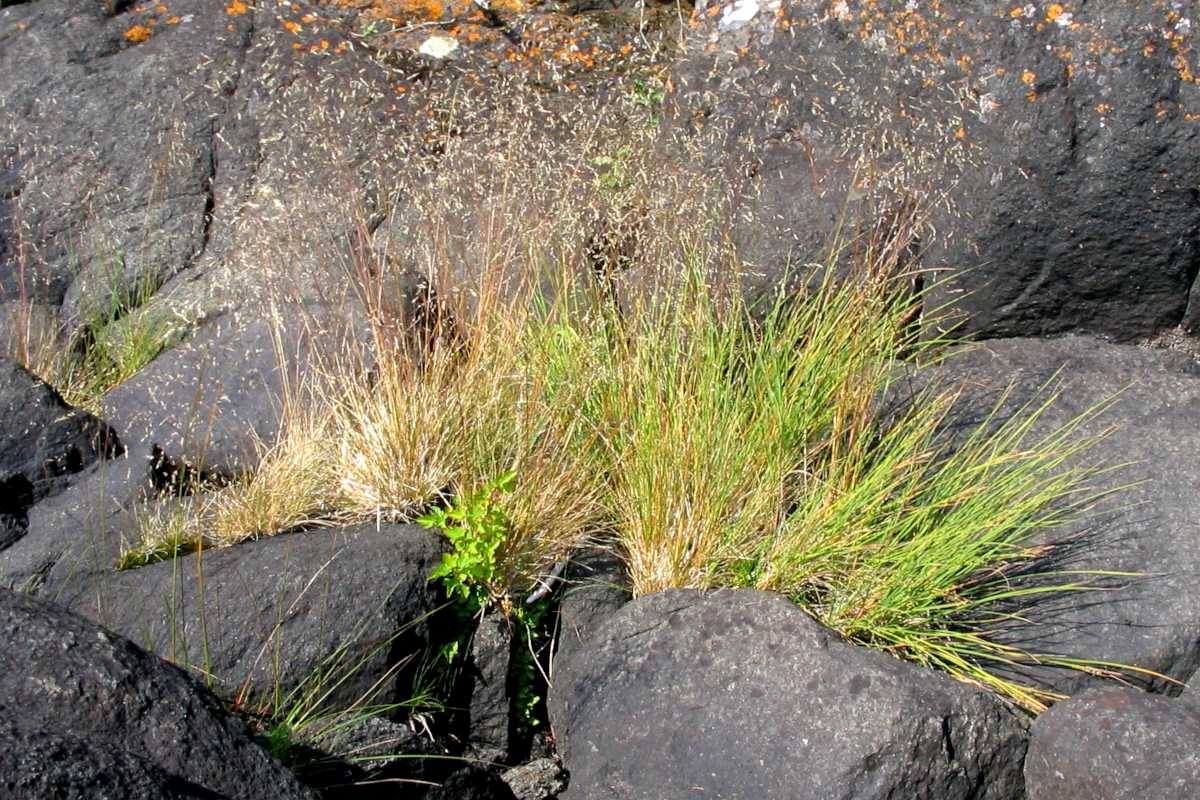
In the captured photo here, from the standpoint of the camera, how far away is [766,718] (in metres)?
2.92

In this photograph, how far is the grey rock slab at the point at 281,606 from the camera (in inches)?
121

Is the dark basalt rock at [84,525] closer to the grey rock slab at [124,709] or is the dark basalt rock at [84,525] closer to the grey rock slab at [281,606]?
the grey rock slab at [281,606]

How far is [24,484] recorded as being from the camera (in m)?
3.83

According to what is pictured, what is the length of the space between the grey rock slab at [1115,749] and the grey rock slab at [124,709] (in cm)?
167

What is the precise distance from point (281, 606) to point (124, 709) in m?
1.01

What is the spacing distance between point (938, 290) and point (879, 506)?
1129mm

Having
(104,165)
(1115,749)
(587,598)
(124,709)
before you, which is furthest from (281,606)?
(104,165)

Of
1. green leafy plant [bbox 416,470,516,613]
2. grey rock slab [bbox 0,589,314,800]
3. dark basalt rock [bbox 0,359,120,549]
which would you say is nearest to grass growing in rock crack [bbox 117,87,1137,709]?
green leafy plant [bbox 416,470,516,613]

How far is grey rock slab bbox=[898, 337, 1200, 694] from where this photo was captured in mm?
3182

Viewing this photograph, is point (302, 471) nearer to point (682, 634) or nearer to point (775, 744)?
point (682, 634)

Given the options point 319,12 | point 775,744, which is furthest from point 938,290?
point 319,12

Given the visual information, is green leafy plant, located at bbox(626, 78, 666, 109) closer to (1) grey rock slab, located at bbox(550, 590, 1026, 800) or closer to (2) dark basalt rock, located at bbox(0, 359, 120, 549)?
(1) grey rock slab, located at bbox(550, 590, 1026, 800)

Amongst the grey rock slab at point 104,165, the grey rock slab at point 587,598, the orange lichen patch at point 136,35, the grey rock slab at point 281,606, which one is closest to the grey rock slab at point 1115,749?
the grey rock slab at point 587,598

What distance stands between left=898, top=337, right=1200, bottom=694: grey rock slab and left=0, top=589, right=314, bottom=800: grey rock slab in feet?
6.31
